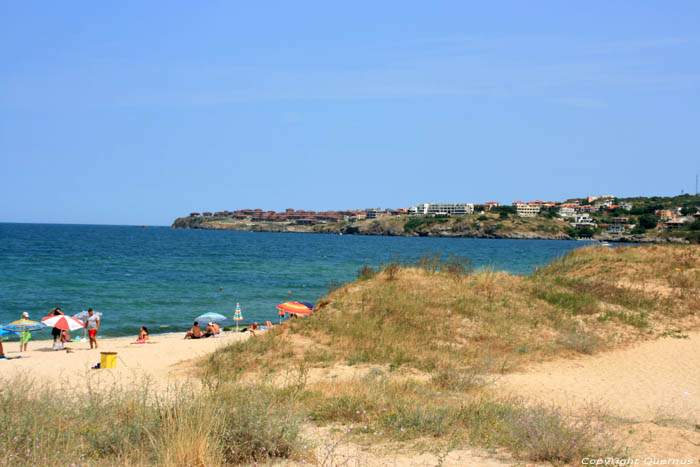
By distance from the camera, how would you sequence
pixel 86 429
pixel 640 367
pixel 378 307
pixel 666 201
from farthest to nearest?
pixel 666 201
pixel 378 307
pixel 640 367
pixel 86 429

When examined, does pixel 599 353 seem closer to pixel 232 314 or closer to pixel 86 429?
pixel 86 429

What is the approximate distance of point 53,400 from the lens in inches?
263

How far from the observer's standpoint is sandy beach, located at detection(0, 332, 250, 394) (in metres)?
12.8

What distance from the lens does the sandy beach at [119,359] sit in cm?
1280

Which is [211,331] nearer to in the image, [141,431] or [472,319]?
[472,319]

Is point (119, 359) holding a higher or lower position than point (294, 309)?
lower

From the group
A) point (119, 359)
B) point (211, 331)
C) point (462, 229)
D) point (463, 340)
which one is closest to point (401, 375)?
point (463, 340)

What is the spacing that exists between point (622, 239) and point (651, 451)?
5312 inches

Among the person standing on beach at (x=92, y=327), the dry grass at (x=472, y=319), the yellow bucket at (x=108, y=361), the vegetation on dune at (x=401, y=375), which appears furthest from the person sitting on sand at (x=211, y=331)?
the vegetation on dune at (x=401, y=375)

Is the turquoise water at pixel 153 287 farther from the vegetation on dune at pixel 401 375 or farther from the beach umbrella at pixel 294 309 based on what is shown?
the beach umbrella at pixel 294 309

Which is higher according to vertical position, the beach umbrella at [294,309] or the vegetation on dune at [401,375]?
the vegetation on dune at [401,375]

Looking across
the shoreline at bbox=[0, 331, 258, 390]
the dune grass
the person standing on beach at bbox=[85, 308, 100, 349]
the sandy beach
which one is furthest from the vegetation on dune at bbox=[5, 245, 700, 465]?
the person standing on beach at bbox=[85, 308, 100, 349]

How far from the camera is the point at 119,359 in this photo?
16234 millimetres

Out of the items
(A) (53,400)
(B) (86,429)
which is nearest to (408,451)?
(B) (86,429)
